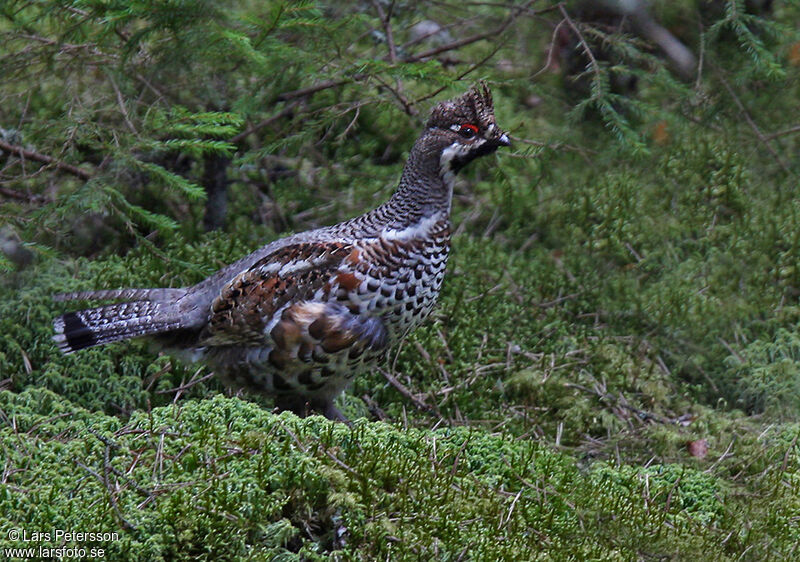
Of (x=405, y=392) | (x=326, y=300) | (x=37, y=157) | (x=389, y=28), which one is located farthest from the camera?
(x=389, y=28)

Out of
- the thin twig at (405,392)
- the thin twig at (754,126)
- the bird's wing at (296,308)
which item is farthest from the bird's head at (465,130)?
the thin twig at (754,126)

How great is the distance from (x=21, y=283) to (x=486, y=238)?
10.0 feet

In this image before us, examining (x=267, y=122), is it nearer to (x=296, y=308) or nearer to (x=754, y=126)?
(x=296, y=308)

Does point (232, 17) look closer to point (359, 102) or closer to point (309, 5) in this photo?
point (309, 5)

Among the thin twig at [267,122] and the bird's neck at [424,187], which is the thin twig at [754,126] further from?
the thin twig at [267,122]

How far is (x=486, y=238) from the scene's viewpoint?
656cm

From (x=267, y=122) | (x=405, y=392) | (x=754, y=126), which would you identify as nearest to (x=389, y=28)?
(x=267, y=122)

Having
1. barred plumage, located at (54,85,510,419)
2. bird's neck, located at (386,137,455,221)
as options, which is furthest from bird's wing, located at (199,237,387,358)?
bird's neck, located at (386,137,455,221)

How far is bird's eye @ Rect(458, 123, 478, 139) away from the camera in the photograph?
4629 millimetres

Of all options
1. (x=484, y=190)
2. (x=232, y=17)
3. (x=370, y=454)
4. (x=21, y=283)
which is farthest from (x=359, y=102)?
(x=370, y=454)

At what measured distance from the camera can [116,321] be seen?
15.6ft

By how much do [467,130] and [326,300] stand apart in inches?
43.5

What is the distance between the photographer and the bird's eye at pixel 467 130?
182 inches

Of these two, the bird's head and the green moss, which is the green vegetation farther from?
the bird's head
